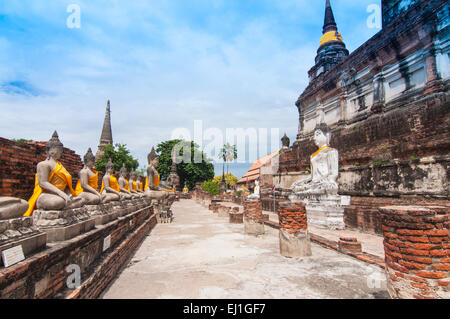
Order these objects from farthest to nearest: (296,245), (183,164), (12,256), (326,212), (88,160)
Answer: (183,164), (326,212), (88,160), (296,245), (12,256)

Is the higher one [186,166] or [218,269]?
[186,166]

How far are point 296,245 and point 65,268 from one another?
11.6 feet

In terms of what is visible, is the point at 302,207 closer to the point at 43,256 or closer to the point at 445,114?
the point at 43,256

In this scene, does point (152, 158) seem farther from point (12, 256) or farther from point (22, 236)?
point (12, 256)

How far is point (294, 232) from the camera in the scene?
461 centimetres

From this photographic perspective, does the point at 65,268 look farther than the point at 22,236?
Yes

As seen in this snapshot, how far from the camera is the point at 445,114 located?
24.1 feet

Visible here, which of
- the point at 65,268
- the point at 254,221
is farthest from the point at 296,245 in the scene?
Answer: the point at 65,268

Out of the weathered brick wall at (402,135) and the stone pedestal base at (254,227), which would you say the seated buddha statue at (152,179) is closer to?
the stone pedestal base at (254,227)

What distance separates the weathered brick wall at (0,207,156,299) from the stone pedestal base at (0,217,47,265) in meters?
0.08

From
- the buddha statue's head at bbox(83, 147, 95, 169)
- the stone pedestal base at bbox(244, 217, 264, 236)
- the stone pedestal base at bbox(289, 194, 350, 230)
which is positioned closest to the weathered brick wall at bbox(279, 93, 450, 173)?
the stone pedestal base at bbox(289, 194, 350, 230)

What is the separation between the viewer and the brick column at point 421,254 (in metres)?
2.37
